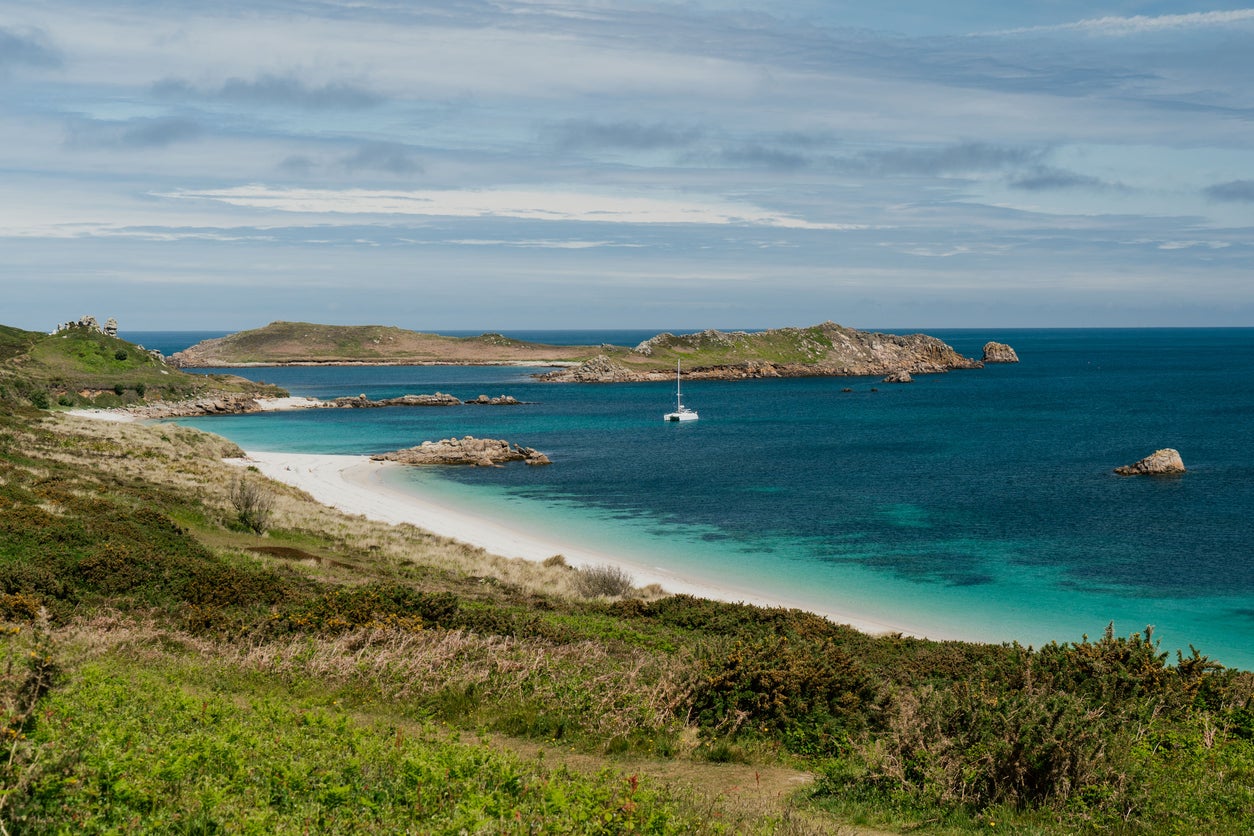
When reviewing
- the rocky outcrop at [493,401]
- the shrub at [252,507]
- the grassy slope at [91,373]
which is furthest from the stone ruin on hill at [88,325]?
the shrub at [252,507]

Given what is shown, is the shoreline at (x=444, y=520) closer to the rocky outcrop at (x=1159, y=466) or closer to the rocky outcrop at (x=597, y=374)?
the rocky outcrop at (x=1159, y=466)

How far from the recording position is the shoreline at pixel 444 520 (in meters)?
35.4

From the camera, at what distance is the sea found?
3597 cm

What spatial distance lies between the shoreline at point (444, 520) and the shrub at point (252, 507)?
34.0 ft

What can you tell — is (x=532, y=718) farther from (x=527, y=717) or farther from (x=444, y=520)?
(x=444, y=520)

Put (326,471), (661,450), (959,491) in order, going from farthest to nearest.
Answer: (661,450) → (326,471) → (959,491)

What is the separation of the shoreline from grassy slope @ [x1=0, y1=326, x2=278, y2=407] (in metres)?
40.6

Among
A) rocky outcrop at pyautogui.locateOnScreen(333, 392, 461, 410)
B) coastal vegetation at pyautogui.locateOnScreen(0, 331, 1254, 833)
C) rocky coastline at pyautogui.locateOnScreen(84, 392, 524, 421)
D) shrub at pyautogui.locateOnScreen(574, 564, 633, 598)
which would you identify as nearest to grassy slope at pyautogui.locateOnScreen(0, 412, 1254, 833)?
coastal vegetation at pyautogui.locateOnScreen(0, 331, 1254, 833)

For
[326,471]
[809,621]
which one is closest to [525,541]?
[809,621]

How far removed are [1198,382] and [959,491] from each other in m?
129

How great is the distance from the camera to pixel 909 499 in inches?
2331

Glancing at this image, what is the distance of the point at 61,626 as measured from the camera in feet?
54.3

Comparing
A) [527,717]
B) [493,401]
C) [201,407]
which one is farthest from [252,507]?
[493,401]

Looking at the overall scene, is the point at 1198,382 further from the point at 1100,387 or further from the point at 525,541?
the point at 525,541
